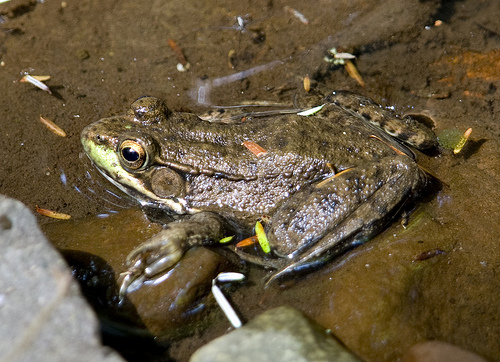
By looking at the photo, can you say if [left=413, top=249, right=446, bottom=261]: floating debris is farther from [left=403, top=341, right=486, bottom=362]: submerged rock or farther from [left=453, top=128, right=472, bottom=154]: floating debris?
[left=453, top=128, right=472, bottom=154]: floating debris

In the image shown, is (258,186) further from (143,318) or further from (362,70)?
(362,70)

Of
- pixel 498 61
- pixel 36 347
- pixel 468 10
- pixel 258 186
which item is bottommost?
pixel 258 186

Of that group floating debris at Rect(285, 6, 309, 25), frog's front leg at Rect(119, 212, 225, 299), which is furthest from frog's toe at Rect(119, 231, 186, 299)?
floating debris at Rect(285, 6, 309, 25)

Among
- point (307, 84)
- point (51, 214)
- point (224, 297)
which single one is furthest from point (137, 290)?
point (307, 84)

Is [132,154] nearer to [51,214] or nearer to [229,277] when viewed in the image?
[51,214]

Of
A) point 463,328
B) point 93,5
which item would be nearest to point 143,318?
point 463,328
